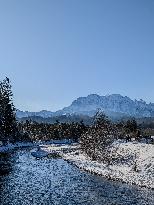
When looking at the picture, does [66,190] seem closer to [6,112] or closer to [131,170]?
[131,170]

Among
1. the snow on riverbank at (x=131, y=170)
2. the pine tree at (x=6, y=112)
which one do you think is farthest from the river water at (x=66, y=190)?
the pine tree at (x=6, y=112)

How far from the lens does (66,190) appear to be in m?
41.8

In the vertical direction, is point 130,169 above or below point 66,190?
above

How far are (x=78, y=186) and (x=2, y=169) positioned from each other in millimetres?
19141

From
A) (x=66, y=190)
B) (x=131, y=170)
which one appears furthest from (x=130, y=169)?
(x=66, y=190)

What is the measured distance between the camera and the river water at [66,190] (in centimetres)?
3619

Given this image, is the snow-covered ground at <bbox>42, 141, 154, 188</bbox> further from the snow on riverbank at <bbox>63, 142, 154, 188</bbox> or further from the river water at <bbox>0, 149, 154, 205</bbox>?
the river water at <bbox>0, 149, 154, 205</bbox>

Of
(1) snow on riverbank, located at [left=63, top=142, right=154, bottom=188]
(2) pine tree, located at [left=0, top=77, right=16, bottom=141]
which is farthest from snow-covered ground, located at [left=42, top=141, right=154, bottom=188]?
(2) pine tree, located at [left=0, top=77, right=16, bottom=141]

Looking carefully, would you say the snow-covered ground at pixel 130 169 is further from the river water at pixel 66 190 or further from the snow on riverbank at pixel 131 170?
the river water at pixel 66 190

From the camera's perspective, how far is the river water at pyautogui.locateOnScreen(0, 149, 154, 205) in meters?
36.2

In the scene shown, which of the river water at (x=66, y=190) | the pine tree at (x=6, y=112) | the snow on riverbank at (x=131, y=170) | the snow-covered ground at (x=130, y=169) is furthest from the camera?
the pine tree at (x=6, y=112)

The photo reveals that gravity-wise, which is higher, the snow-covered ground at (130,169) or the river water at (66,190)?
the snow-covered ground at (130,169)

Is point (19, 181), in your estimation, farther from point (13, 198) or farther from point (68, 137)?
point (68, 137)

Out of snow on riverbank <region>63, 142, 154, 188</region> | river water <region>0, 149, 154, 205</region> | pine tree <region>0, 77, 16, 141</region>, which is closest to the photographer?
river water <region>0, 149, 154, 205</region>
